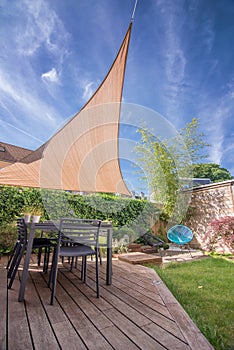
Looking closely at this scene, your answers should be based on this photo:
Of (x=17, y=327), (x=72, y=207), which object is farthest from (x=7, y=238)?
(x=17, y=327)

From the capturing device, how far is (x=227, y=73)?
18.3 ft

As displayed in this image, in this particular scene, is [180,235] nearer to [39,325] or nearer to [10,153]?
[39,325]

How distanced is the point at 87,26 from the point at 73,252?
4.86 meters

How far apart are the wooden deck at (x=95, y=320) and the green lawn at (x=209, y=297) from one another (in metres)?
0.18

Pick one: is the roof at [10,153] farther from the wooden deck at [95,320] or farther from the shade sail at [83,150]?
the wooden deck at [95,320]

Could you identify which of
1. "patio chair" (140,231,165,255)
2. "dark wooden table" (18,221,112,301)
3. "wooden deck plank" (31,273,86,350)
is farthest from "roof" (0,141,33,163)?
"wooden deck plank" (31,273,86,350)

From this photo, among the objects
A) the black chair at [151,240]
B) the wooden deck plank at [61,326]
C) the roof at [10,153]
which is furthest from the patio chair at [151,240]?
the roof at [10,153]

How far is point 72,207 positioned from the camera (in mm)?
5551

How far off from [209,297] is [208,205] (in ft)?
15.1

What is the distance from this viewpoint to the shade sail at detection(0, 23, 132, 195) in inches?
157

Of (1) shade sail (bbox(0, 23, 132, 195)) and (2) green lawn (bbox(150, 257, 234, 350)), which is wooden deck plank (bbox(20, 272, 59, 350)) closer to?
(2) green lawn (bbox(150, 257, 234, 350))

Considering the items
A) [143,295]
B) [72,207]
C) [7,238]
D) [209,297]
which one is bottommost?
[209,297]

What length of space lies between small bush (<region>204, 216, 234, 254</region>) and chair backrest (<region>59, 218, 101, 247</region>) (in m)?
4.34

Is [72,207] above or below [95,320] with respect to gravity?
above
